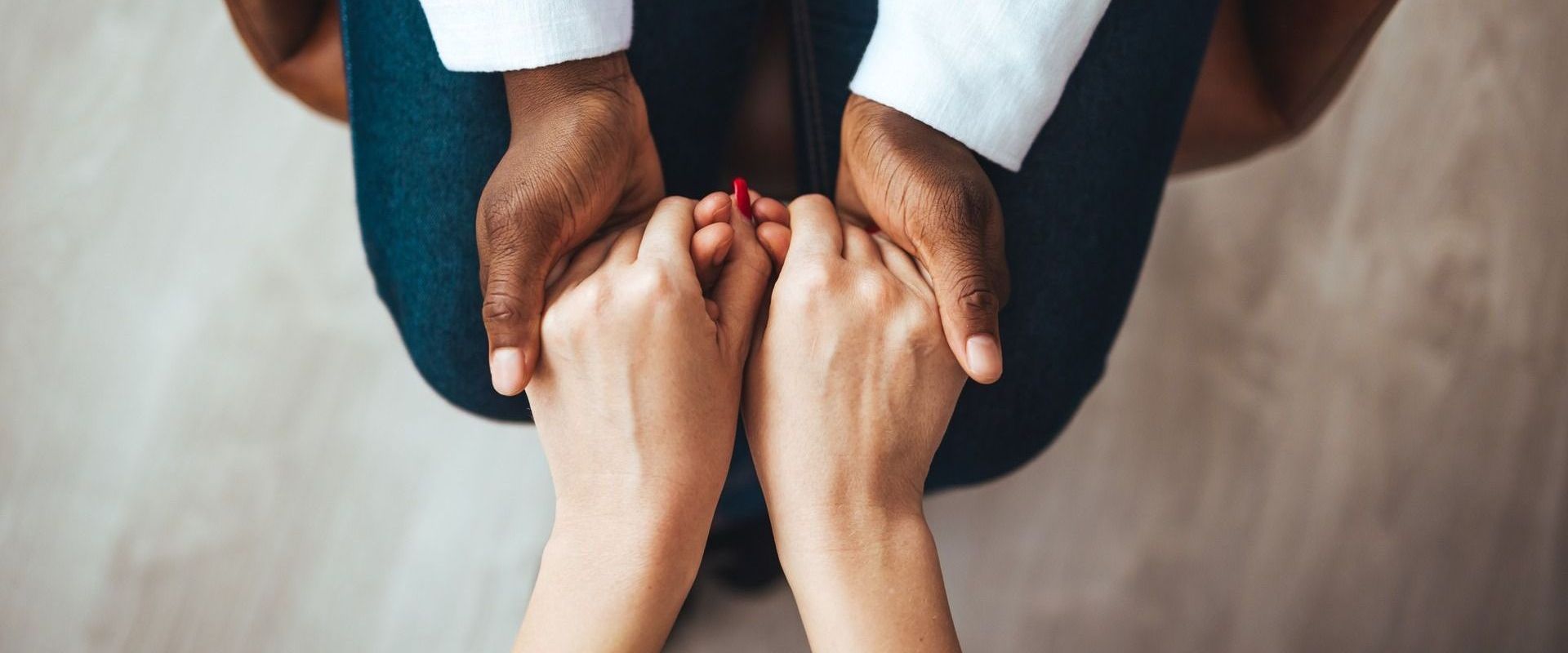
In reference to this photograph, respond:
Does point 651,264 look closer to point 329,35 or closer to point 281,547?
point 329,35

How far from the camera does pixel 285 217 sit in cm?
116

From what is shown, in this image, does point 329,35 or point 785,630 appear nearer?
point 329,35

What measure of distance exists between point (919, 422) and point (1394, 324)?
86 cm

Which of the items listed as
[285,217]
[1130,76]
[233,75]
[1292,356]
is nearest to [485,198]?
[1130,76]

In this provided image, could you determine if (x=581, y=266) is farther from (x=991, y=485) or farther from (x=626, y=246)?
(x=991, y=485)

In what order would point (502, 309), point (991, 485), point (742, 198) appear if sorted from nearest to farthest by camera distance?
point (502, 309) < point (742, 198) < point (991, 485)

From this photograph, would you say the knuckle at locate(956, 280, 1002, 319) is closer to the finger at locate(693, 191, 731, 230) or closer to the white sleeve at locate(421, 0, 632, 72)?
the finger at locate(693, 191, 731, 230)

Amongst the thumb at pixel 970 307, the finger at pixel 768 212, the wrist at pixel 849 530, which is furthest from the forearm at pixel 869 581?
the finger at pixel 768 212

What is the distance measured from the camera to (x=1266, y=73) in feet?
2.44

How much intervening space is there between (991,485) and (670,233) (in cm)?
61

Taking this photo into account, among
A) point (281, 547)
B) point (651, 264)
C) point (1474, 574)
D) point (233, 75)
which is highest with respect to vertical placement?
point (651, 264)

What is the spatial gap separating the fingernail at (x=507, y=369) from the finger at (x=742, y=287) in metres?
0.12

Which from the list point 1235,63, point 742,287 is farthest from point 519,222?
point 1235,63

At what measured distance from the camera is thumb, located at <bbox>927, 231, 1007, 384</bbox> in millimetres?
563
